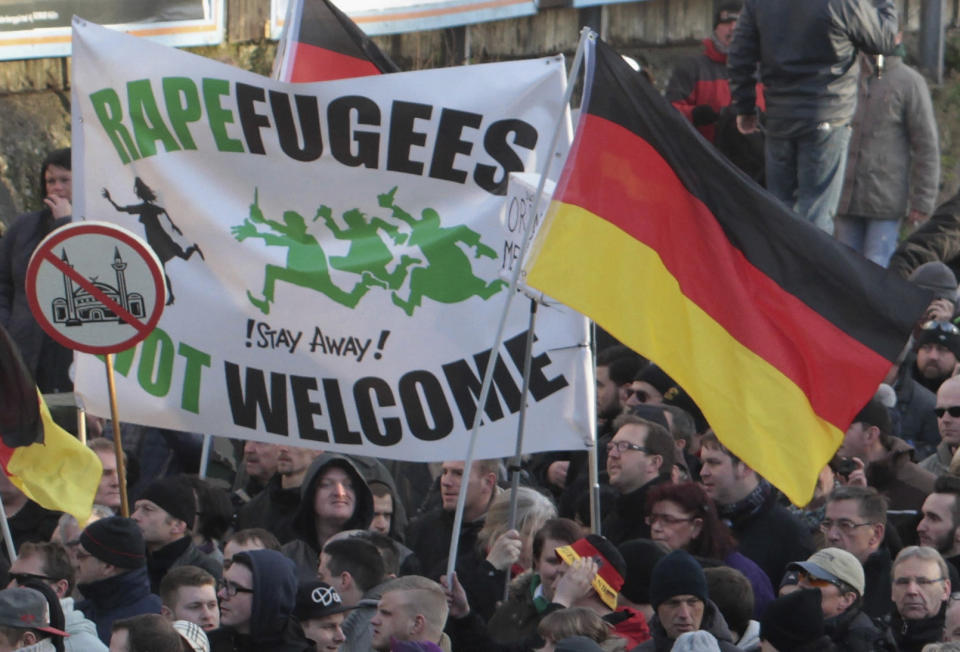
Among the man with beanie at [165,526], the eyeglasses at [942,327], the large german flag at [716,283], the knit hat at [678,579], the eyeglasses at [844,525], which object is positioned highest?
the large german flag at [716,283]

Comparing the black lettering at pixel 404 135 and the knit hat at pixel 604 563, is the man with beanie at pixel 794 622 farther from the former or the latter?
the black lettering at pixel 404 135

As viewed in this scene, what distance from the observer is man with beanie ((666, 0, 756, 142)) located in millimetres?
13586

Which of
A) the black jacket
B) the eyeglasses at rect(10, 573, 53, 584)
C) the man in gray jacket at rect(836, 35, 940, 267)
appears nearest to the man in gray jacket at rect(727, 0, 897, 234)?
the black jacket

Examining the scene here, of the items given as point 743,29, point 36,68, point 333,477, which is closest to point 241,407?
point 333,477

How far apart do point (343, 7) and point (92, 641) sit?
288 inches

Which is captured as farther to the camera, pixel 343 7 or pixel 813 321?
pixel 343 7

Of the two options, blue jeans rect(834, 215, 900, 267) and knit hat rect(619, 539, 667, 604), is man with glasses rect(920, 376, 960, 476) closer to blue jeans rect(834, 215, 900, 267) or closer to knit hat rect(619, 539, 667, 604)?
knit hat rect(619, 539, 667, 604)

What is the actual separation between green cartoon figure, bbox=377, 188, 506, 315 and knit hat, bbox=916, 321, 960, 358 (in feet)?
11.4

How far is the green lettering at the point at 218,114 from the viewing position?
9.09m

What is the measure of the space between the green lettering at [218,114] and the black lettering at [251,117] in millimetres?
46

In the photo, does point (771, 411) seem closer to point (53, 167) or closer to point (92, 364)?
point (92, 364)

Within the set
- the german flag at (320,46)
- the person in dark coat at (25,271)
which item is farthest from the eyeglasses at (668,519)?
the person in dark coat at (25,271)

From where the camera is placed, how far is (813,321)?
7891mm

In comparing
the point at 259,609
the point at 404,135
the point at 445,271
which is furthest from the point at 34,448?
the point at 404,135
